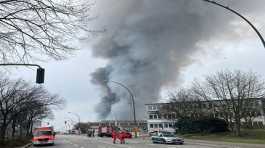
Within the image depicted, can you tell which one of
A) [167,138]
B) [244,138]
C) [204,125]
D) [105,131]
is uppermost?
[204,125]

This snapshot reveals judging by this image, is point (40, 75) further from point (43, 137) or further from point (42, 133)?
point (42, 133)

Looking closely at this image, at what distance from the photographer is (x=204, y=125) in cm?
6206

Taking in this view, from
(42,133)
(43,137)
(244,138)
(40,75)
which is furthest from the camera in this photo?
(244,138)

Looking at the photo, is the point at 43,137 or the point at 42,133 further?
the point at 42,133

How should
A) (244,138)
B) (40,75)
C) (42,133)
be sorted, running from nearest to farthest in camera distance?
(40,75), (42,133), (244,138)

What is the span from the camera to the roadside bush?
60688 millimetres

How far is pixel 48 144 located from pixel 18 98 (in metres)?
8.18

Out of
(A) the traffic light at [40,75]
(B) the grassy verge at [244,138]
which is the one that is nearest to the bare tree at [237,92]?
(B) the grassy verge at [244,138]

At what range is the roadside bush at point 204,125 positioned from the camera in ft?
199

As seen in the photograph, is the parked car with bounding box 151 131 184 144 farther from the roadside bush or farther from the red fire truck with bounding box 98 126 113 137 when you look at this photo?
the red fire truck with bounding box 98 126 113 137

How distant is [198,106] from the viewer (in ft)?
219

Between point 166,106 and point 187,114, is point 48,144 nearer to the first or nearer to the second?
point 187,114

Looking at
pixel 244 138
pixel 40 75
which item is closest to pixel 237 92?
pixel 244 138

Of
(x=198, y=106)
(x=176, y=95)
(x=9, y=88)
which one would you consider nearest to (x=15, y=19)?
(x=9, y=88)
